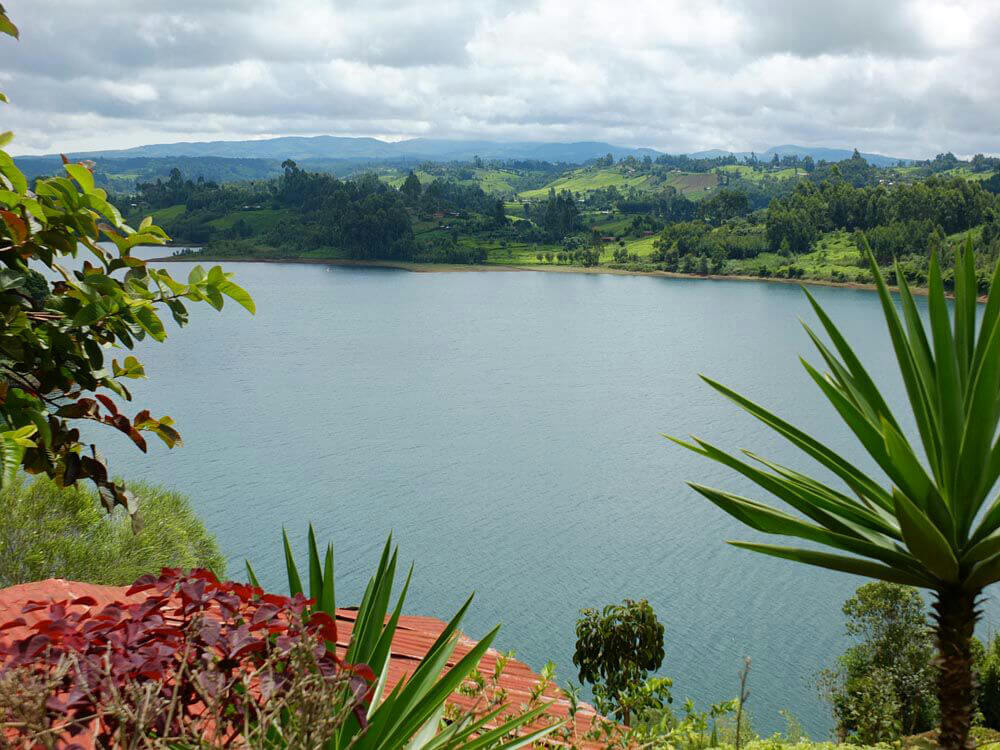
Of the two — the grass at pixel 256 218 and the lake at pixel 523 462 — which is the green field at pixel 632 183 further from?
the lake at pixel 523 462

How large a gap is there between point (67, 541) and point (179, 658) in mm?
7417

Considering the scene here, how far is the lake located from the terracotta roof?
1059cm

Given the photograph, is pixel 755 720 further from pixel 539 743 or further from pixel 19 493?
pixel 539 743

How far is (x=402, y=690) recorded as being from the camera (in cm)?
254

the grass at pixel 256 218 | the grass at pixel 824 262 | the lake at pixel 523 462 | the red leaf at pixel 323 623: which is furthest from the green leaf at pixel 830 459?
the grass at pixel 256 218

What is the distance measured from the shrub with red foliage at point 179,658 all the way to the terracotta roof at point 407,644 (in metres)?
0.99

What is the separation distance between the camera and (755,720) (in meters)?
13.8

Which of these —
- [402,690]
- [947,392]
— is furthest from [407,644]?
[947,392]

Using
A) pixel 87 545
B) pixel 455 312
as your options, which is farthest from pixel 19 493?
pixel 455 312

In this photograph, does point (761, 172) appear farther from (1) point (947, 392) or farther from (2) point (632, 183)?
(1) point (947, 392)

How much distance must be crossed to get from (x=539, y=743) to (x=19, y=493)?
6.88 metres

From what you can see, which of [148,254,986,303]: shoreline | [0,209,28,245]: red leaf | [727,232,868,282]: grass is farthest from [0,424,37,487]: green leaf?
[148,254,986,303]: shoreline

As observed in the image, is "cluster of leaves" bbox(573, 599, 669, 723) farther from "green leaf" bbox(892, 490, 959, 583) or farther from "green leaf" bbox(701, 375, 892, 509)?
"green leaf" bbox(892, 490, 959, 583)

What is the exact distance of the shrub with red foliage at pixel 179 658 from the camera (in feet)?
5.27
